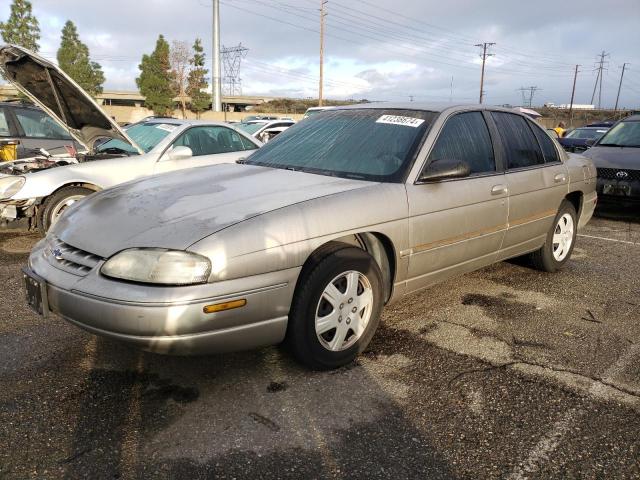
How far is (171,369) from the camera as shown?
9.82 ft

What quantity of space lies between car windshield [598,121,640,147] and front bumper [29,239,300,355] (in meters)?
8.26

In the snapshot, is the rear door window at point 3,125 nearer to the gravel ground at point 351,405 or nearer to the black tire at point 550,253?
the gravel ground at point 351,405

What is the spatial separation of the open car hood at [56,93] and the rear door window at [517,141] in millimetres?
3765

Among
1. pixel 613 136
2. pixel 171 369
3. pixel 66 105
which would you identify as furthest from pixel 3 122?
pixel 613 136

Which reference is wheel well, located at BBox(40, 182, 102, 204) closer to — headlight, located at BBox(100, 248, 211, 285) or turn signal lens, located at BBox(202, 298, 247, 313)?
headlight, located at BBox(100, 248, 211, 285)

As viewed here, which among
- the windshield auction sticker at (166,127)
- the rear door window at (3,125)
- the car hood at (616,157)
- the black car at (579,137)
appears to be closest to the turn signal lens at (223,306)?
the windshield auction sticker at (166,127)

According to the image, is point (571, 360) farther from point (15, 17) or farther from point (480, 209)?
point (15, 17)

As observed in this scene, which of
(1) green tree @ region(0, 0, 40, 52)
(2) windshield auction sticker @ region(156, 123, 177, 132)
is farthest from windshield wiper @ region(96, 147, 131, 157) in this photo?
(1) green tree @ region(0, 0, 40, 52)

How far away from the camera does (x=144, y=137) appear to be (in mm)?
6562

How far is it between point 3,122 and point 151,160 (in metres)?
3.49

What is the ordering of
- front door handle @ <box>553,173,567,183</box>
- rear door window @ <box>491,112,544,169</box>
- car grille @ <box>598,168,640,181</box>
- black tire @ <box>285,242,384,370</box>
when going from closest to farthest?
black tire @ <box>285,242,384,370</box> → rear door window @ <box>491,112,544,169</box> → front door handle @ <box>553,173,567,183</box> → car grille @ <box>598,168,640,181</box>

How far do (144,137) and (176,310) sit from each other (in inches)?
187

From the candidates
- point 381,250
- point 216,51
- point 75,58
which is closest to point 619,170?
point 381,250

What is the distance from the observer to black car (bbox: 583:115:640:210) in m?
7.85
